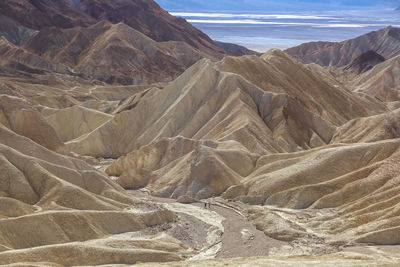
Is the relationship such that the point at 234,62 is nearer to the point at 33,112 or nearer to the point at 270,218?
the point at 33,112

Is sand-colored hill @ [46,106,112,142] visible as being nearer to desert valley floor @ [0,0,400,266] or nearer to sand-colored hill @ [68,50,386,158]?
desert valley floor @ [0,0,400,266]

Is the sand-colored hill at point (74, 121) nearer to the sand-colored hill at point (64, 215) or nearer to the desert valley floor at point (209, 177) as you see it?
the desert valley floor at point (209, 177)

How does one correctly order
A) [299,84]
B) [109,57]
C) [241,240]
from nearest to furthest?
[241,240]
[299,84]
[109,57]

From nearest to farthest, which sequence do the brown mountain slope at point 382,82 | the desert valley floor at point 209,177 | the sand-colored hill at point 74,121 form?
the desert valley floor at point 209,177 → the sand-colored hill at point 74,121 → the brown mountain slope at point 382,82

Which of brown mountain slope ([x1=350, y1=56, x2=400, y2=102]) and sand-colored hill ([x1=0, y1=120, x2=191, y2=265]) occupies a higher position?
brown mountain slope ([x1=350, y1=56, x2=400, y2=102])

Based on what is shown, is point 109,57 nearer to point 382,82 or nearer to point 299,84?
point 382,82

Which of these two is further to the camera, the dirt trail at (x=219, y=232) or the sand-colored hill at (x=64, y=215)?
the dirt trail at (x=219, y=232)

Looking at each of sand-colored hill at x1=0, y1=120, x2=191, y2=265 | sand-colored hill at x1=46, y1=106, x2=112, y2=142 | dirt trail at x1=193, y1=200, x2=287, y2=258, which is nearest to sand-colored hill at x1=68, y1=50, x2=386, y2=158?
sand-colored hill at x1=46, y1=106, x2=112, y2=142

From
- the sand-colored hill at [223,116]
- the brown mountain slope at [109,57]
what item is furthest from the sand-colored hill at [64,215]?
the brown mountain slope at [109,57]

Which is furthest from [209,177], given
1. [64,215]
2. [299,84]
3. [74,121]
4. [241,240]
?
[299,84]

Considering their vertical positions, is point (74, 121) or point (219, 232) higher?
point (74, 121)

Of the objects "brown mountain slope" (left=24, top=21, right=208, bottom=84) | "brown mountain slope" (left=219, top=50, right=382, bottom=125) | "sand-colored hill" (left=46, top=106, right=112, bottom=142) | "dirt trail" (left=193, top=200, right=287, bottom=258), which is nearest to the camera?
"dirt trail" (left=193, top=200, right=287, bottom=258)

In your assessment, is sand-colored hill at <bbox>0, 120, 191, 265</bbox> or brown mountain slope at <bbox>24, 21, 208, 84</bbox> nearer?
sand-colored hill at <bbox>0, 120, 191, 265</bbox>
